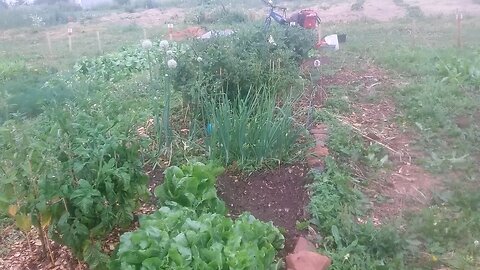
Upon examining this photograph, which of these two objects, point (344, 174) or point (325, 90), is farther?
point (325, 90)

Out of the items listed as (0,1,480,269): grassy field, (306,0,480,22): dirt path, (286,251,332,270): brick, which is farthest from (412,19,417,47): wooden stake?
(286,251,332,270): brick

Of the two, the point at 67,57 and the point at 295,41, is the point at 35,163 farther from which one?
the point at 67,57

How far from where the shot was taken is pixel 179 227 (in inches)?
85.3

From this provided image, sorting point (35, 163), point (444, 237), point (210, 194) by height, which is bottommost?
point (444, 237)

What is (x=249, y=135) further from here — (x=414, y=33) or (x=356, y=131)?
(x=414, y=33)

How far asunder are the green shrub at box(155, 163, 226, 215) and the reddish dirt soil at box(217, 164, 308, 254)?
41 cm

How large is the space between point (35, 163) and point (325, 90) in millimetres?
3284

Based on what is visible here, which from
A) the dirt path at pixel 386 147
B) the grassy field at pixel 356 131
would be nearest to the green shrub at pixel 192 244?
the grassy field at pixel 356 131

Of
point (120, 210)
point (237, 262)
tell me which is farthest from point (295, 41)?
point (237, 262)

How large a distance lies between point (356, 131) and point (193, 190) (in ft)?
6.59

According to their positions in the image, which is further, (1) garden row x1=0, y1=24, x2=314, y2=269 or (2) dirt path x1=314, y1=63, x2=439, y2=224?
(2) dirt path x1=314, y1=63, x2=439, y2=224

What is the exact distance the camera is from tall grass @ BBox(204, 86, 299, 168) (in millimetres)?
3266

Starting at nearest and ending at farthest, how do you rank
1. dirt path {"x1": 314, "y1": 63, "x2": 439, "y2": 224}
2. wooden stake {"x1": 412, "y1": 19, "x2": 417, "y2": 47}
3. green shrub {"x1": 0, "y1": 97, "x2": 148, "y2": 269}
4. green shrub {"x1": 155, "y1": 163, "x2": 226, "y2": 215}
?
green shrub {"x1": 0, "y1": 97, "x2": 148, "y2": 269} → green shrub {"x1": 155, "y1": 163, "x2": 226, "y2": 215} → dirt path {"x1": 314, "y1": 63, "x2": 439, "y2": 224} → wooden stake {"x1": 412, "y1": 19, "x2": 417, "y2": 47}

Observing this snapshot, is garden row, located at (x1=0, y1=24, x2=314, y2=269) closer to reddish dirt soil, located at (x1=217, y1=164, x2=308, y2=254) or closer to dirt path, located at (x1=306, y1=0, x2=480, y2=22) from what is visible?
reddish dirt soil, located at (x1=217, y1=164, x2=308, y2=254)
